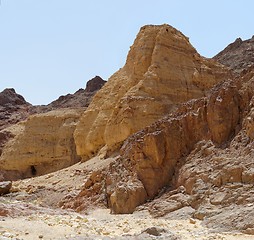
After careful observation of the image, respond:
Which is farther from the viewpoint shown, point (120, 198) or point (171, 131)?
point (171, 131)

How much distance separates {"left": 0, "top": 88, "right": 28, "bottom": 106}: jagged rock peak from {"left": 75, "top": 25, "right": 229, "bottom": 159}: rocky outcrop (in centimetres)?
3873

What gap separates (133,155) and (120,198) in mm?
1976

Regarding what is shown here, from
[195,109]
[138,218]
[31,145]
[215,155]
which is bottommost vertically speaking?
[138,218]

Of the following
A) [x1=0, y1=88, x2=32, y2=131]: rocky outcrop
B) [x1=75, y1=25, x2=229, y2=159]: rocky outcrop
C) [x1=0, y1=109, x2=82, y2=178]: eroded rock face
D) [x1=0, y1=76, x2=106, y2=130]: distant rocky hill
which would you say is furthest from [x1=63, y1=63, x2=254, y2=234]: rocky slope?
[x1=0, y1=88, x2=32, y2=131]: rocky outcrop

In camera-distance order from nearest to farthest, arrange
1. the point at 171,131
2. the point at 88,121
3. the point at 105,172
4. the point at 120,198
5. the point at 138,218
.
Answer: the point at 138,218 → the point at 120,198 → the point at 171,131 → the point at 105,172 → the point at 88,121

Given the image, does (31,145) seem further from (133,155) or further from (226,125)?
(226,125)

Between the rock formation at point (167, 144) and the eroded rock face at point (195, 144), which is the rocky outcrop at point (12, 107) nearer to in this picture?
the rock formation at point (167, 144)

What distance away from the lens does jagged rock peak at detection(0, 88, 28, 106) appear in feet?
219

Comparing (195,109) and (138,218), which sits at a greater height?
(195,109)

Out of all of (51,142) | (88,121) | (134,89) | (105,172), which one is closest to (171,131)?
(105,172)

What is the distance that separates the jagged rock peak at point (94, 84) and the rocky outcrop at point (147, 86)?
33.1 m

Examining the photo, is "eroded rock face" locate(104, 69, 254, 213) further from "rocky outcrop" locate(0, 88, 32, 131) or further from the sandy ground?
"rocky outcrop" locate(0, 88, 32, 131)

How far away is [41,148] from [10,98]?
32781mm

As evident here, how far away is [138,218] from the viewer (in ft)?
41.7
